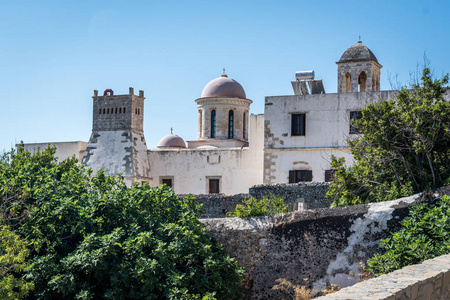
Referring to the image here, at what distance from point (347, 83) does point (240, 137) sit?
835 centimetres

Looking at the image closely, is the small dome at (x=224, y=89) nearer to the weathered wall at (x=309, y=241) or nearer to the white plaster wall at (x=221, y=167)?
the white plaster wall at (x=221, y=167)

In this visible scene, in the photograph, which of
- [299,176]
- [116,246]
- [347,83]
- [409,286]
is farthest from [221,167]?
[409,286]

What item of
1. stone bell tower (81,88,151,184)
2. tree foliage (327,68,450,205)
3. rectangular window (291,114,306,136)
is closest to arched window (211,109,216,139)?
stone bell tower (81,88,151,184)

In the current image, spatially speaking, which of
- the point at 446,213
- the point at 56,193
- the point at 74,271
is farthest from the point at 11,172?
the point at 446,213

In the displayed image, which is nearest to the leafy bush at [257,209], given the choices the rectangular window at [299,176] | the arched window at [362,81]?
the rectangular window at [299,176]

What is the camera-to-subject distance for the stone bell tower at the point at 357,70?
88.9 feet

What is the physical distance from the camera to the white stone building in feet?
81.5

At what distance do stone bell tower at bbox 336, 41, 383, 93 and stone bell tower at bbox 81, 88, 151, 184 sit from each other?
1013 cm

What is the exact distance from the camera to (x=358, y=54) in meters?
27.5

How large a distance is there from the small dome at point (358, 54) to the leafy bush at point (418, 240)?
18.7m

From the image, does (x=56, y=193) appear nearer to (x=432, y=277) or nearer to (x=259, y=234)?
(x=259, y=234)

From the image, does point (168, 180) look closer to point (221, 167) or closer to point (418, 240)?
point (221, 167)

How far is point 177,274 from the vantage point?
9.45 meters

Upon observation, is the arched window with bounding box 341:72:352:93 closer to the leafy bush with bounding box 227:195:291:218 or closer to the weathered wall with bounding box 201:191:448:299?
the leafy bush with bounding box 227:195:291:218
